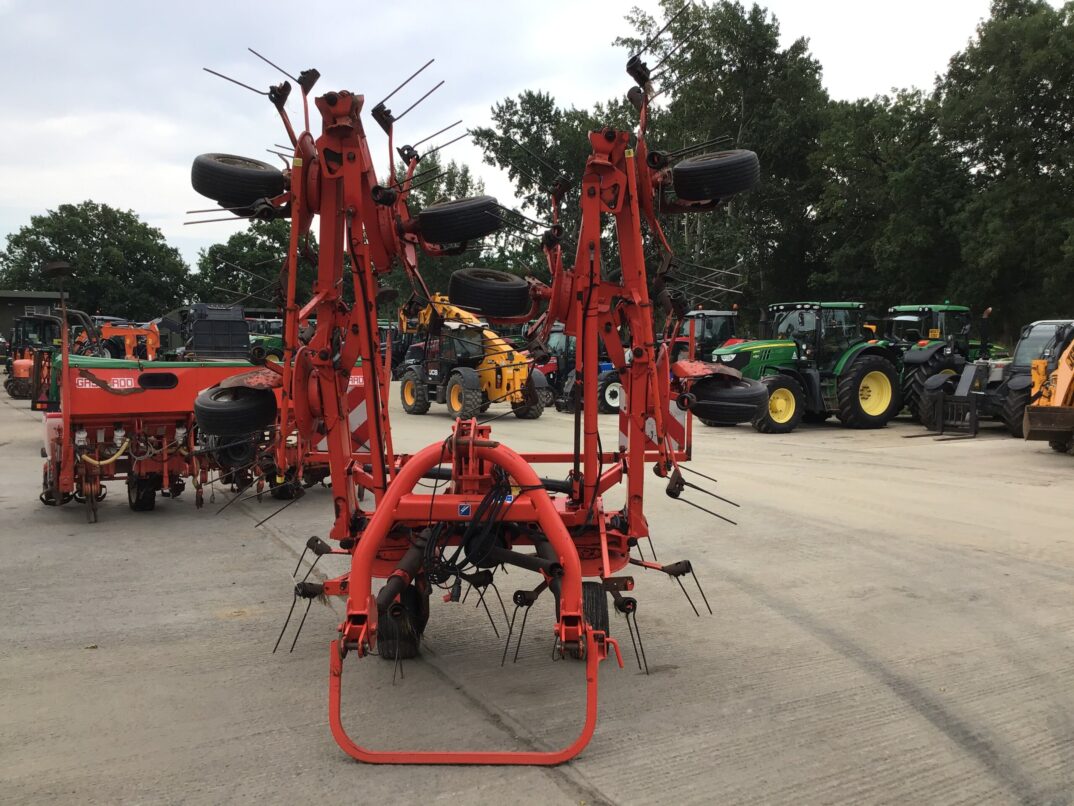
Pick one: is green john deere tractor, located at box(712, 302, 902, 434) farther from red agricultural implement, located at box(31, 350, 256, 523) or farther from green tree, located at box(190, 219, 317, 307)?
green tree, located at box(190, 219, 317, 307)

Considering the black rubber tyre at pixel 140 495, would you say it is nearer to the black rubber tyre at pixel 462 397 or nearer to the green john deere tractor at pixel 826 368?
the black rubber tyre at pixel 462 397

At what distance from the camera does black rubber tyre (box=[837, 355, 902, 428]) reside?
17078 mm

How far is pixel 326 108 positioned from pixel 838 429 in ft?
49.9

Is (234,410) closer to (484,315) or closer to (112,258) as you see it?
(484,315)

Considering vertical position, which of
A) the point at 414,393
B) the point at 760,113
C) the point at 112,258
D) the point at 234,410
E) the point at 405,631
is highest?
the point at 760,113

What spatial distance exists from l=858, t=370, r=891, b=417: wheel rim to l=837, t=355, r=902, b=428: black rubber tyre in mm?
45

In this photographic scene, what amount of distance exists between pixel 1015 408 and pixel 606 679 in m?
13.4

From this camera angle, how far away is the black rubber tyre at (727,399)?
4684 mm

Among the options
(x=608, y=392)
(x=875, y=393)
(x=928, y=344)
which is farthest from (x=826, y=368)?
(x=608, y=392)

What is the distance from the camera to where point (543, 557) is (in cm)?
412

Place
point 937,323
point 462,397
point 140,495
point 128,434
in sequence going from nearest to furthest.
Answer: point 128,434, point 140,495, point 462,397, point 937,323

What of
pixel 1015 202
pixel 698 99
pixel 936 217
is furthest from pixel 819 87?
pixel 1015 202

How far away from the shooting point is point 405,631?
4.55 metres

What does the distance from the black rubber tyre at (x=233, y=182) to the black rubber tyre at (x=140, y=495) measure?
16.8 ft
